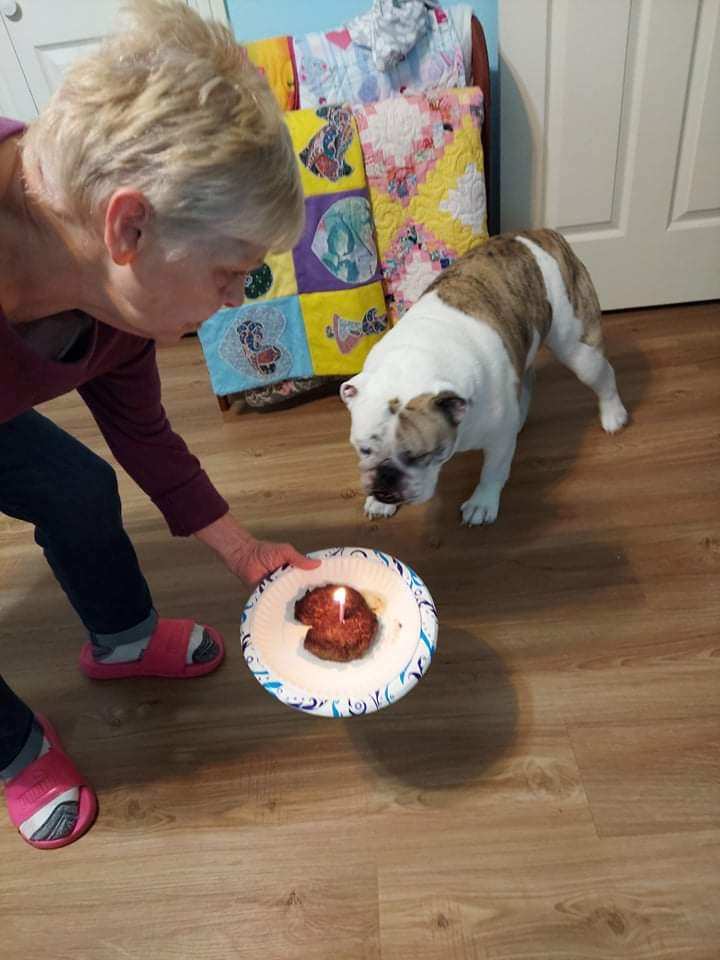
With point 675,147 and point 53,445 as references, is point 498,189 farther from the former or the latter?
point 53,445

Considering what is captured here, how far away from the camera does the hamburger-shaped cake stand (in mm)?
1064

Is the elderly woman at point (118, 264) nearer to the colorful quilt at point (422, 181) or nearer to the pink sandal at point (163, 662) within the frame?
the pink sandal at point (163, 662)

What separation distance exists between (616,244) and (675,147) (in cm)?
35

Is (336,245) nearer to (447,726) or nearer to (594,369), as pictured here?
(594,369)

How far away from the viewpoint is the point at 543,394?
7.17 feet

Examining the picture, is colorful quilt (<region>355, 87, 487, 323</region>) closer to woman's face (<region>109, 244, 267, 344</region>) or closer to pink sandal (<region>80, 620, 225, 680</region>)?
pink sandal (<region>80, 620, 225, 680</region>)

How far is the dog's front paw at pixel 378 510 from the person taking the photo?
1796mm

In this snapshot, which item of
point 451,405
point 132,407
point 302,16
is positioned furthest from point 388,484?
point 302,16

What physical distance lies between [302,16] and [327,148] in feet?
2.23

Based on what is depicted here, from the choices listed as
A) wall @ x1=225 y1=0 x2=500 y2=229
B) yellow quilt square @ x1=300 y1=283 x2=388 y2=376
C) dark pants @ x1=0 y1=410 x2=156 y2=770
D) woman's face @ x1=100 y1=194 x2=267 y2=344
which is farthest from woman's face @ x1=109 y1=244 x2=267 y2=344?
wall @ x1=225 y1=0 x2=500 y2=229

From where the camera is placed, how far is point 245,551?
4.18 ft

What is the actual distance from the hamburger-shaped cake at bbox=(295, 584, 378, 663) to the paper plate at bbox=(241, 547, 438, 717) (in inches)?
0.5

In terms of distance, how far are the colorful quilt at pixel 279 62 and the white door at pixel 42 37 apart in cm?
34

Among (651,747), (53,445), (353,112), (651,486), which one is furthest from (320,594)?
(353,112)
